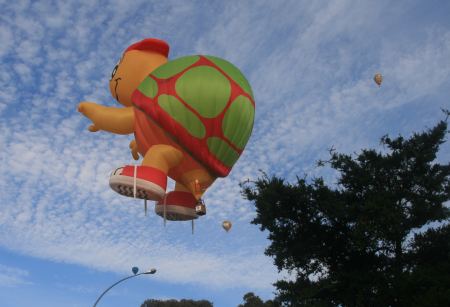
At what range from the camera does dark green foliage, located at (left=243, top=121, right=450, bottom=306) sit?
719 inches

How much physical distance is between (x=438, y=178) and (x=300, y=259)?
6.31m

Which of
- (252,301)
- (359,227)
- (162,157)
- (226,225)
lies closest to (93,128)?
(162,157)

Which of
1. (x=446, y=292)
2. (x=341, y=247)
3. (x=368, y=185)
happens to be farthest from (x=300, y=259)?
(x=446, y=292)

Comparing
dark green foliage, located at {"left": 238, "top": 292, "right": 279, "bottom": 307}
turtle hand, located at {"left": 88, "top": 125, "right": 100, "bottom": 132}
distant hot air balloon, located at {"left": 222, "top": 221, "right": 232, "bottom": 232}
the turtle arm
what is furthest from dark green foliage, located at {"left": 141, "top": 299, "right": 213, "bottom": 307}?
the turtle arm

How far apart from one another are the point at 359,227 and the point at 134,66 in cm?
994

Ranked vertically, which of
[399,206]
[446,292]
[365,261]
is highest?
[399,206]

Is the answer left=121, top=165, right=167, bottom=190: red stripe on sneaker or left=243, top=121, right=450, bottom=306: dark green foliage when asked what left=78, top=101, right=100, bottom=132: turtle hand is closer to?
left=121, top=165, right=167, bottom=190: red stripe on sneaker

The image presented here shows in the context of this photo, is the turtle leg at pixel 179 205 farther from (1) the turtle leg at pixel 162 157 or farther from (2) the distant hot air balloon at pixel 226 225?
(2) the distant hot air balloon at pixel 226 225

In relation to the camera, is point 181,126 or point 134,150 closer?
point 181,126

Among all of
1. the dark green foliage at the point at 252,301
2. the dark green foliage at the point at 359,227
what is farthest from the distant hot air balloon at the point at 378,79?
the dark green foliage at the point at 252,301

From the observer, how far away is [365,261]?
756 inches

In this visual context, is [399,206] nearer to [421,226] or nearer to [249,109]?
[421,226]

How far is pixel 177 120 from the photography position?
39.0ft

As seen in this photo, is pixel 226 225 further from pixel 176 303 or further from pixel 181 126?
Result: pixel 176 303
